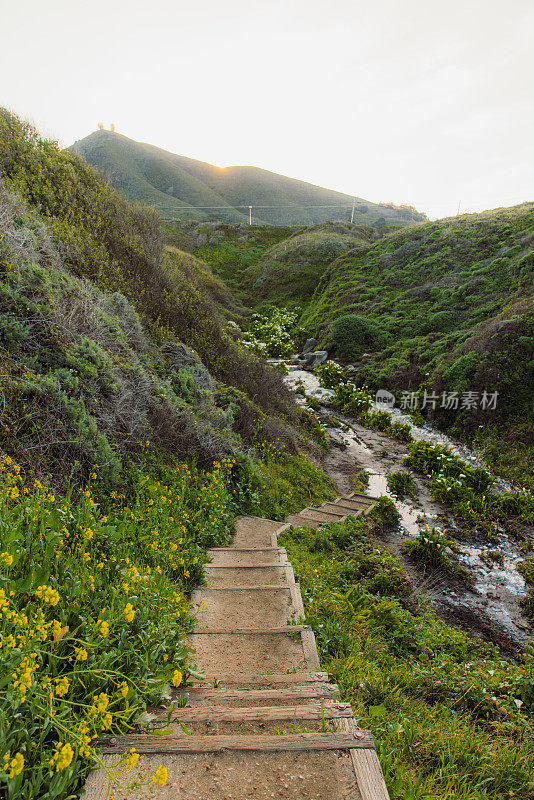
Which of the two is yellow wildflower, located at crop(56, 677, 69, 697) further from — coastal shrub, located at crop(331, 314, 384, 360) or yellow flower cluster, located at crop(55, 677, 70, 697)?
coastal shrub, located at crop(331, 314, 384, 360)

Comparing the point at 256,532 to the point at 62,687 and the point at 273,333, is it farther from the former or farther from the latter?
the point at 273,333

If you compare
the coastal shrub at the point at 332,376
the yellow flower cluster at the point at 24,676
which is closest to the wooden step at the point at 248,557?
the yellow flower cluster at the point at 24,676

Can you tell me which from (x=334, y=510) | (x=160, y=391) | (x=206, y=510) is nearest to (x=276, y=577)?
(x=206, y=510)

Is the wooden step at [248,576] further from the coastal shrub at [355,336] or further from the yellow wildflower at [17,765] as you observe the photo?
the coastal shrub at [355,336]

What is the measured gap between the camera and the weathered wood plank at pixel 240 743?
1834mm

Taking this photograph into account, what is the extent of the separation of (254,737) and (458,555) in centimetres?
672

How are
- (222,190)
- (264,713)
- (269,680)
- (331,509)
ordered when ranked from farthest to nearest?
(222,190)
(331,509)
(269,680)
(264,713)

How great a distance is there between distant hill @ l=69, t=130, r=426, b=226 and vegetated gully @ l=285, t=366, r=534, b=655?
65.0 meters

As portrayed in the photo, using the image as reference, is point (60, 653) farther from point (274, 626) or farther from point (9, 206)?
point (9, 206)

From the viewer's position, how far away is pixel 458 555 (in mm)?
7492

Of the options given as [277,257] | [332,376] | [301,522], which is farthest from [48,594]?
[277,257]

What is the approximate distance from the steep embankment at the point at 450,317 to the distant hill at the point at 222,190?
4868cm

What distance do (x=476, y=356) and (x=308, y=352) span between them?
972 centimetres

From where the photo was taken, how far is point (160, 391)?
6012 mm
